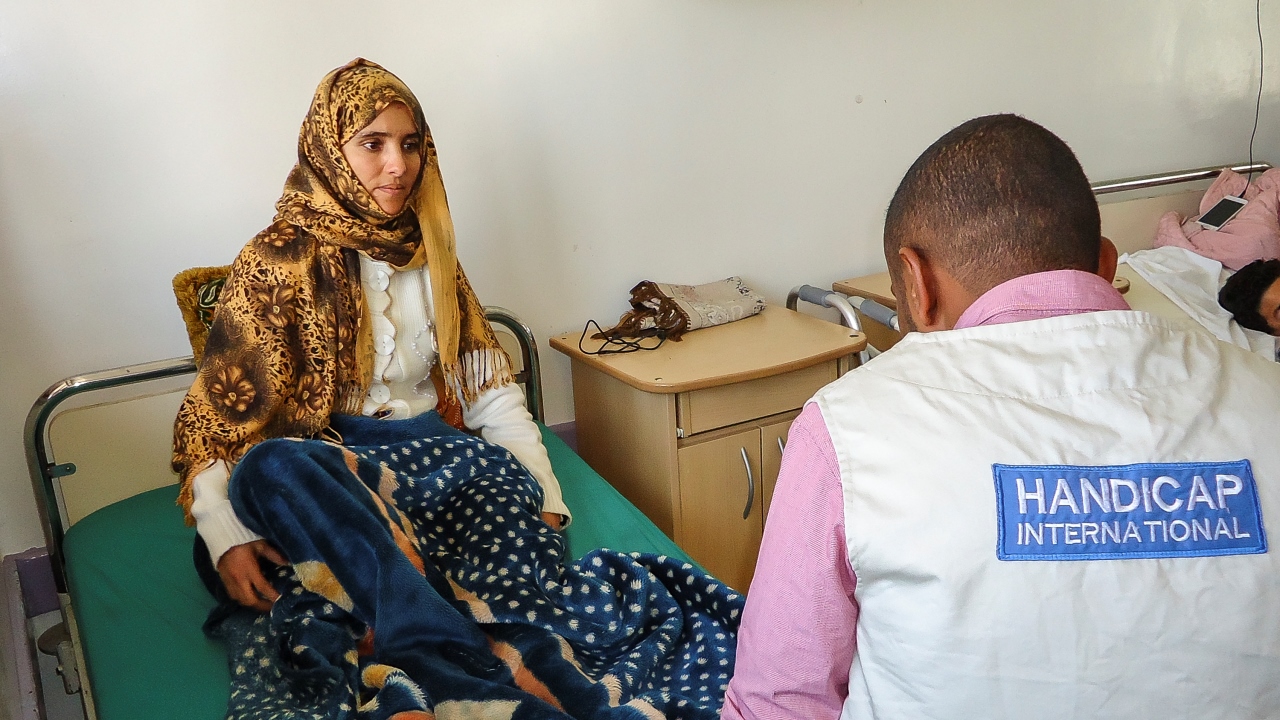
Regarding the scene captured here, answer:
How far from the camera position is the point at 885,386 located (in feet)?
2.81

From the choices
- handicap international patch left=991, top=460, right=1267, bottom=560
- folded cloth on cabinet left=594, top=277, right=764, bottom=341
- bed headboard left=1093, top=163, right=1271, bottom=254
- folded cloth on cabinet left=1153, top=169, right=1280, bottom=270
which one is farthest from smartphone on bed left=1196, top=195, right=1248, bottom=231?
handicap international patch left=991, top=460, right=1267, bottom=560

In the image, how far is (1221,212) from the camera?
122 inches

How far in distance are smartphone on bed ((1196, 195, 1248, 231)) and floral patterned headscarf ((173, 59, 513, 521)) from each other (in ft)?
8.37

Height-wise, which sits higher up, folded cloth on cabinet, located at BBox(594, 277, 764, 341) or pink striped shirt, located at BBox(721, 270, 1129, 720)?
pink striped shirt, located at BBox(721, 270, 1129, 720)

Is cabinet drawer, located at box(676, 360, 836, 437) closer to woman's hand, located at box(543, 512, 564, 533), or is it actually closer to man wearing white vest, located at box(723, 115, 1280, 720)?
woman's hand, located at box(543, 512, 564, 533)

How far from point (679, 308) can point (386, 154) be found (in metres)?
0.98

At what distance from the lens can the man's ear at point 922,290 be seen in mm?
996

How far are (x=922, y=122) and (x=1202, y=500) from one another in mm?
2425

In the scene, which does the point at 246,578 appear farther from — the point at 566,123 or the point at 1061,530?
the point at 566,123

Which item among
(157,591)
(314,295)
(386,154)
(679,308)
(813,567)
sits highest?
(386,154)

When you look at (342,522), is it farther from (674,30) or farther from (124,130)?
(674,30)

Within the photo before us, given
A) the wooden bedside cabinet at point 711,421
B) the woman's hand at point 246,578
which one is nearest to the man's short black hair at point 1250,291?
the wooden bedside cabinet at point 711,421

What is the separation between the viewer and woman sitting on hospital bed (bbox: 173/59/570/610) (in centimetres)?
166

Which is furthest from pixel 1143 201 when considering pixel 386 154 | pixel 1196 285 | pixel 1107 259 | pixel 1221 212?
pixel 386 154
